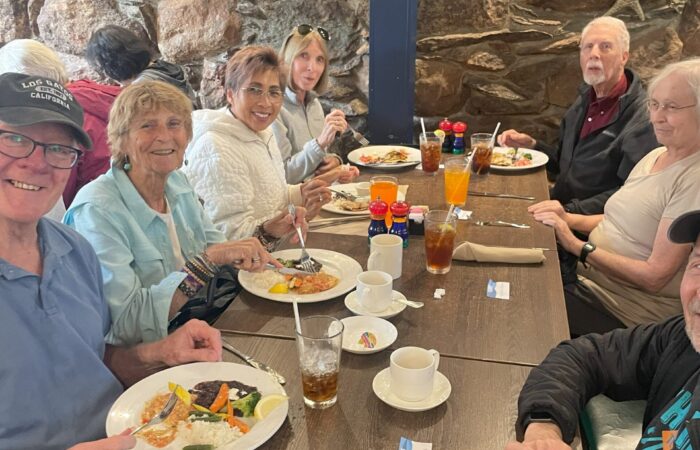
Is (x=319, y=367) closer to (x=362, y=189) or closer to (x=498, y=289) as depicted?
(x=498, y=289)

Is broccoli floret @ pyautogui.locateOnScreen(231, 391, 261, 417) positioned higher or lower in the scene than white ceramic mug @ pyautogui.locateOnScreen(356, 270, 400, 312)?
lower

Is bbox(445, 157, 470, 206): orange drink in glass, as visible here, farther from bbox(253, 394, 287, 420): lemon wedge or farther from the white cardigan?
bbox(253, 394, 287, 420): lemon wedge

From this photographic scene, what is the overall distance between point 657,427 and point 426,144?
1.63m

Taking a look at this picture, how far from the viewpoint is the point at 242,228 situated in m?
2.00

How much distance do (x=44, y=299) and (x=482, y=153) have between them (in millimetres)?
1883

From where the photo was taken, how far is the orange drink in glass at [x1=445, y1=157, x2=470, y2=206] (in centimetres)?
212

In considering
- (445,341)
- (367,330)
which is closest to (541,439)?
(445,341)

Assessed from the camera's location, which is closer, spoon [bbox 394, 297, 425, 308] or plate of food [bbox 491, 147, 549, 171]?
spoon [bbox 394, 297, 425, 308]

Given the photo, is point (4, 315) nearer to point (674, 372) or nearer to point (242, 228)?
point (242, 228)

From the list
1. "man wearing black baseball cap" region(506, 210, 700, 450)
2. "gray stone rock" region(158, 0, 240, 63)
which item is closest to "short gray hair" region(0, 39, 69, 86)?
"gray stone rock" region(158, 0, 240, 63)

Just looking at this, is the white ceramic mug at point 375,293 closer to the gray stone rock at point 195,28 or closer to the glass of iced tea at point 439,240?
the glass of iced tea at point 439,240

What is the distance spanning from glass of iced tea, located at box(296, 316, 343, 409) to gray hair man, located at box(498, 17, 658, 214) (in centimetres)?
177

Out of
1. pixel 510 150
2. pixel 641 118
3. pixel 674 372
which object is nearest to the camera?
pixel 674 372

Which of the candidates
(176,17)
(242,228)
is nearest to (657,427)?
(242,228)
